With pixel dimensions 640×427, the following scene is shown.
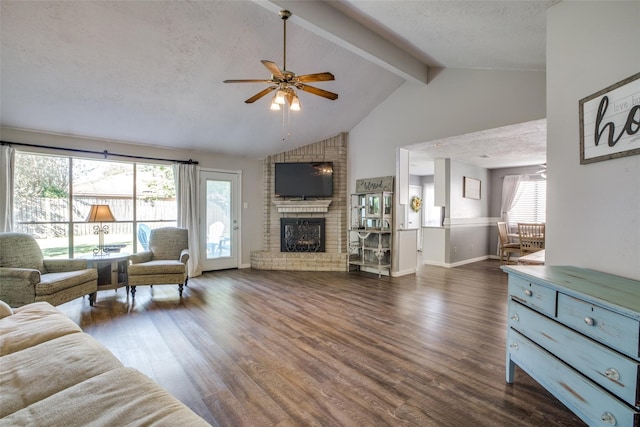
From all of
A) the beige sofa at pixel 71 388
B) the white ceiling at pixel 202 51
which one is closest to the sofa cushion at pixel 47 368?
the beige sofa at pixel 71 388

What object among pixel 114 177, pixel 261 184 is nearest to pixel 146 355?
pixel 114 177

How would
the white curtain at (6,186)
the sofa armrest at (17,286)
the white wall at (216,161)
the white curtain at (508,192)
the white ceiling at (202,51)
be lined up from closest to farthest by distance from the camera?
1. the white ceiling at (202,51)
2. the sofa armrest at (17,286)
3. the white curtain at (6,186)
4. the white wall at (216,161)
5. the white curtain at (508,192)

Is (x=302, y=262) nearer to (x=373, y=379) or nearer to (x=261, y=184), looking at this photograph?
(x=261, y=184)

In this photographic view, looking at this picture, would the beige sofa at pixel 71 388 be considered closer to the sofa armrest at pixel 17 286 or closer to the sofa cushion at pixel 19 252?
the sofa armrest at pixel 17 286

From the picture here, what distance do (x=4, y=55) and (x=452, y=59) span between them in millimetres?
4930

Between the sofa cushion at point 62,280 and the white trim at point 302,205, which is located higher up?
the white trim at point 302,205

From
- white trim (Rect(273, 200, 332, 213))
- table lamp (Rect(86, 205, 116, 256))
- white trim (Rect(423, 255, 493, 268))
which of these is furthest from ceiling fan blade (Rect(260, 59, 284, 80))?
white trim (Rect(423, 255, 493, 268))

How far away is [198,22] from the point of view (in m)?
2.86

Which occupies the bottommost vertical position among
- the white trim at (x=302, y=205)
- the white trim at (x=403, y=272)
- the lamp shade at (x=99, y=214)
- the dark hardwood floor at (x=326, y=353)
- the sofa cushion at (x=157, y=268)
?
the dark hardwood floor at (x=326, y=353)

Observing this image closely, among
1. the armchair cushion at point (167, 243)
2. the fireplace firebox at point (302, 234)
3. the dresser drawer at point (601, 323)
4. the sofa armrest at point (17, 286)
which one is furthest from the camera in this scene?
the fireplace firebox at point (302, 234)

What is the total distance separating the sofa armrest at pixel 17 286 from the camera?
9.70 ft

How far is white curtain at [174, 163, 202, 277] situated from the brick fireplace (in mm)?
1219

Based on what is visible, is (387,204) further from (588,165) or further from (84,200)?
(84,200)

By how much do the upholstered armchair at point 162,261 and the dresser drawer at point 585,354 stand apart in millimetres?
4005
